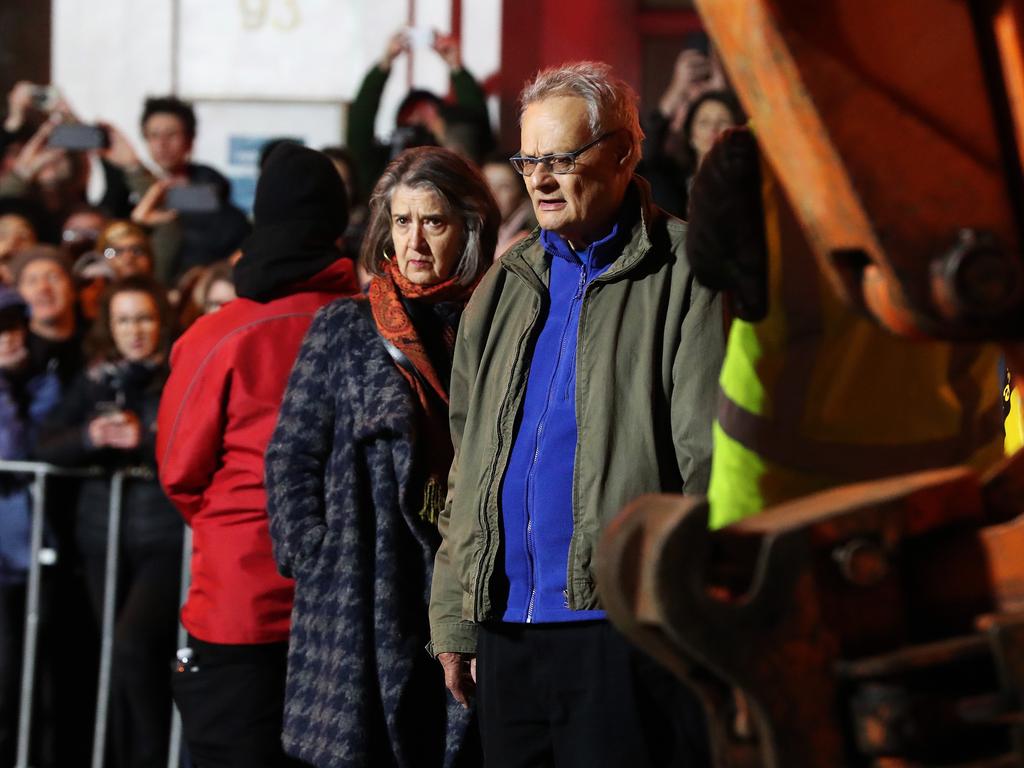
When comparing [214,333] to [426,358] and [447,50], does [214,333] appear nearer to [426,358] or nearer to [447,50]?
[426,358]

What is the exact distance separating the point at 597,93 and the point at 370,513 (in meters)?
1.17

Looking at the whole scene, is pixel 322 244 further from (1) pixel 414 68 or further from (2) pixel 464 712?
(1) pixel 414 68

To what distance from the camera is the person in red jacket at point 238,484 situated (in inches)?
173

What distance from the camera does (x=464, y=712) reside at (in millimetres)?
3957

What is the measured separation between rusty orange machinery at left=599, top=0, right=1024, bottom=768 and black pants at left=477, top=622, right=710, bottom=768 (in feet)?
4.76

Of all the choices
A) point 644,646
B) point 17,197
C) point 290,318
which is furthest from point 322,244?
point 17,197

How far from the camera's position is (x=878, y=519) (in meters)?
1.75

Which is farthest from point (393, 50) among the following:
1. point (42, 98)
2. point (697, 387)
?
point (697, 387)

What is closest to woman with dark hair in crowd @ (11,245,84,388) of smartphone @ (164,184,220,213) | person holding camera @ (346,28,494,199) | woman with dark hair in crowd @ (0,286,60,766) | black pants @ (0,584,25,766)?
woman with dark hair in crowd @ (0,286,60,766)

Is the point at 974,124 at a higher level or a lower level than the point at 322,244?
lower

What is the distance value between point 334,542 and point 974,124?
2577mm

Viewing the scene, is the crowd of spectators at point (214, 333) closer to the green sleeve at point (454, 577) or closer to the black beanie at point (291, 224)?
the black beanie at point (291, 224)

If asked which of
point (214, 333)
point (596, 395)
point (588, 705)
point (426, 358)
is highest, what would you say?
point (214, 333)

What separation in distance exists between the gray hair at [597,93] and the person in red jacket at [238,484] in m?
1.17
